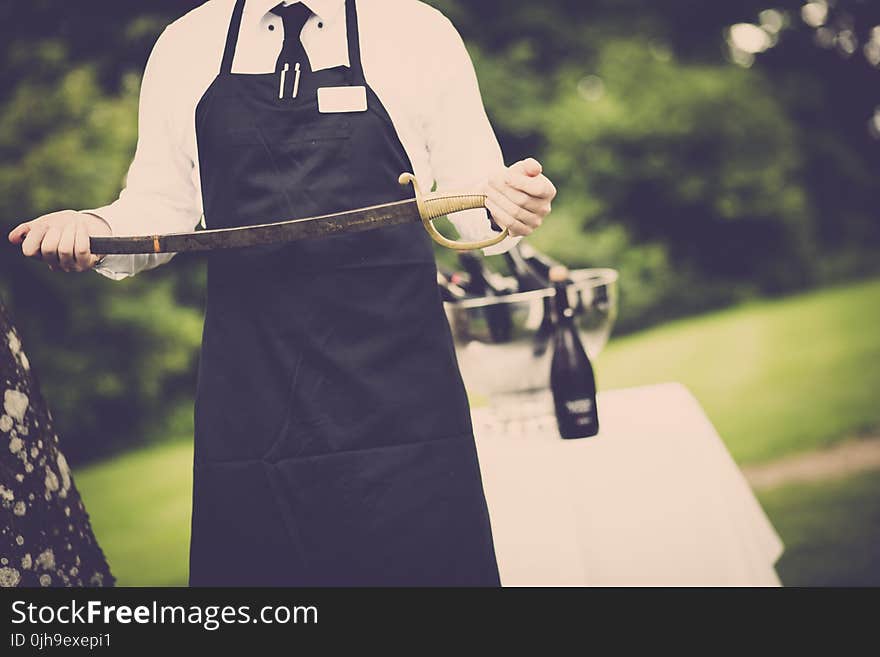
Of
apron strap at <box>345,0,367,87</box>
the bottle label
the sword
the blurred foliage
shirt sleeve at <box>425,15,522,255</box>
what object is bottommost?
the bottle label

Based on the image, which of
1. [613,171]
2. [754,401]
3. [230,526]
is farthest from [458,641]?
[613,171]

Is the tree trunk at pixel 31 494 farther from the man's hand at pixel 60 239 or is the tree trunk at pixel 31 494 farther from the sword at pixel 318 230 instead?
the sword at pixel 318 230

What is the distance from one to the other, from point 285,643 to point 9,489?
54cm

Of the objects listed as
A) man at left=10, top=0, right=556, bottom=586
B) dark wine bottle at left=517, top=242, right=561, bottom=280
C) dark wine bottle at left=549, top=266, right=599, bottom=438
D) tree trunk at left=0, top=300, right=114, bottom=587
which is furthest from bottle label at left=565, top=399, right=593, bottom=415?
tree trunk at left=0, top=300, right=114, bottom=587

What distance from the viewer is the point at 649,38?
239 inches

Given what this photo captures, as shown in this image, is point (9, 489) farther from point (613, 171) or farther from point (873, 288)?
point (873, 288)

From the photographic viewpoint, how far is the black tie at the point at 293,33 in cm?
128

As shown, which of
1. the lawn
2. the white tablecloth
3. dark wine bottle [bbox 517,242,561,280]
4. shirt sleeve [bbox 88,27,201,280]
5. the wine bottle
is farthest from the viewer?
the lawn

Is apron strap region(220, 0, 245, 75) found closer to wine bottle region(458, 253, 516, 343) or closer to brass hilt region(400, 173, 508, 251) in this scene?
brass hilt region(400, 173, 508, 251)

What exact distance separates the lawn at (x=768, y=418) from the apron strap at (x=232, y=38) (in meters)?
2.19

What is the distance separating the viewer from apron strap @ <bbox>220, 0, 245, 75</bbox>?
1296mm

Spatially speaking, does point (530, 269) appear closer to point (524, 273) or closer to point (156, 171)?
point (524, 273)

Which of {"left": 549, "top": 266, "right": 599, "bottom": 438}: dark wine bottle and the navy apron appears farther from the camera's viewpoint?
{"left": 549, "top": 266, "right": 599, "bottom": 438}: dark wine bottle

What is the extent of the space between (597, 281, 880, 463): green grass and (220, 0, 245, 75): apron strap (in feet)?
10.9
